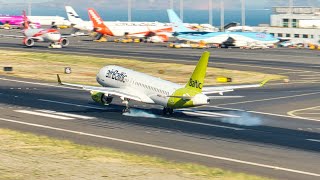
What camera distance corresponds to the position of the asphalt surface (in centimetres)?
5606

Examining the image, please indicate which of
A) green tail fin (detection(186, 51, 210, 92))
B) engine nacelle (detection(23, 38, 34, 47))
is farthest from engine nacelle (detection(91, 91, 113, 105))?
engine nacelle (detection(23, 38, 34, 47))

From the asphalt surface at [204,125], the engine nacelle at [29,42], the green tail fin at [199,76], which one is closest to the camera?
the asphalt surface at [204,125]

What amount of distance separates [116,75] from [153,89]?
24.3 feet

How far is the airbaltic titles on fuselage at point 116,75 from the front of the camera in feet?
265

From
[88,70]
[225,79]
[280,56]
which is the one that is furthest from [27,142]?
[280,56]

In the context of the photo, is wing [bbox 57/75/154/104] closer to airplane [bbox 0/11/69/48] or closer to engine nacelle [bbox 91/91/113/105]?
engine nacelle [bbox 91/91/113/105]

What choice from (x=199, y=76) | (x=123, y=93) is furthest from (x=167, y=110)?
(x=199, y=76)

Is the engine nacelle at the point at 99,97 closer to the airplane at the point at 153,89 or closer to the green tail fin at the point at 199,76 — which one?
the airplane at the point at 153,89

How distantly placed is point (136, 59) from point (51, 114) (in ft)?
262

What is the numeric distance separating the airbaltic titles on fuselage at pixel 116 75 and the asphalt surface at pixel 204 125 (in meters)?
3.50

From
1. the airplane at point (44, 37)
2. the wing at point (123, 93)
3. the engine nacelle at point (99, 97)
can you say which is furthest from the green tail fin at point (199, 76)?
the airplane at point (44, 37)

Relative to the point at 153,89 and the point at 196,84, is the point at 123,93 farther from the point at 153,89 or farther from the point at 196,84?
the point at 196,84

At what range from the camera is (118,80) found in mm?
Result: 81375

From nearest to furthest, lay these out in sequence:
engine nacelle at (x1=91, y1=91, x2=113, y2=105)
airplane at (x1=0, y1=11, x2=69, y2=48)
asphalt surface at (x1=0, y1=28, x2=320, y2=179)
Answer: asphalt surface at (x1=0, y1=28, x2=320, y2=179)
engine nacelle at (x1=91, y1=91, x2=113, y2=105)
airplane at (x1=0, y1=11, x2=69, y2=48)
